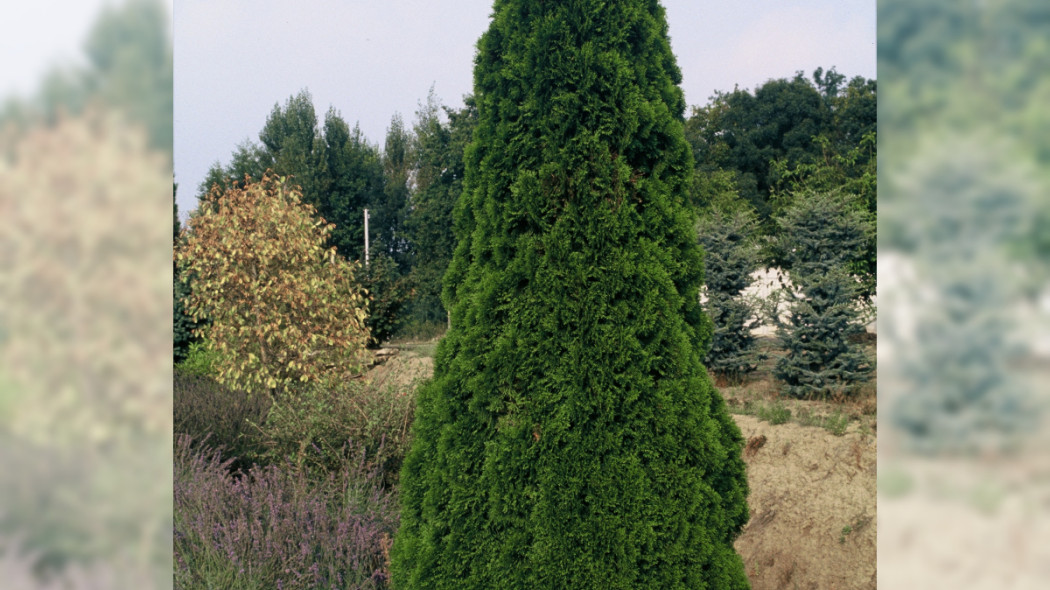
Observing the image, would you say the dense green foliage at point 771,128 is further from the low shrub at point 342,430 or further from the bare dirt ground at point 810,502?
the low shrub at point 342,430

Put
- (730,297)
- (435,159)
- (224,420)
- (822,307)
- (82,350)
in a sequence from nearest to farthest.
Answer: (82,350), (224,420), (822,307), (730,297), (435,159)

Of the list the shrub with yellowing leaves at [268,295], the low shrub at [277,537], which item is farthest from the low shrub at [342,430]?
the shrub with yellowing leaves at [268,295]

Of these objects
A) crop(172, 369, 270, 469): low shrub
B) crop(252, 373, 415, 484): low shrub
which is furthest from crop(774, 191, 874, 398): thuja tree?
crop(172, 369, 270, 469): low shrub

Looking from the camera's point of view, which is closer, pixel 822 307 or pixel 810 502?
pixel 810 502

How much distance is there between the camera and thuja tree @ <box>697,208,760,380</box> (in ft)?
32.0

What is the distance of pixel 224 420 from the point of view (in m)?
6.04

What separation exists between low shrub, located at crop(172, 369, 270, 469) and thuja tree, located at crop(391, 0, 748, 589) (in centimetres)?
375

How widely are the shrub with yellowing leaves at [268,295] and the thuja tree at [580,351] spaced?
19.5ft

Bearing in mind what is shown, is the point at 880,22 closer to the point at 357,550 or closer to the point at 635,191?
the point at 635,191

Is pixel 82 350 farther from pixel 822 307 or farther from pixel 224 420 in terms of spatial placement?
pixel 822 307

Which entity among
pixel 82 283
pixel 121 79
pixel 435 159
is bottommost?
pixel 82 283

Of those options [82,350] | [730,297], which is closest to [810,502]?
[730,297]

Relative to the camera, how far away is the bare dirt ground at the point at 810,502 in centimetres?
431

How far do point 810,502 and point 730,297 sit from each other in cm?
502
